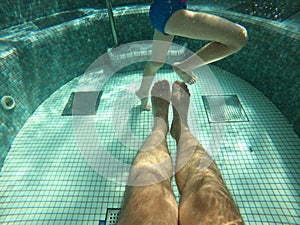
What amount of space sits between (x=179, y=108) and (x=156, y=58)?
57 centimetres

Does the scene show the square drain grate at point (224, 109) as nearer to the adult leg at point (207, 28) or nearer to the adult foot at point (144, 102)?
the adult foot at point (144, 102)

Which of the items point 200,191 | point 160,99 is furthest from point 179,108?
point 200,191

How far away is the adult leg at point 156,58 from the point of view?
1.78m

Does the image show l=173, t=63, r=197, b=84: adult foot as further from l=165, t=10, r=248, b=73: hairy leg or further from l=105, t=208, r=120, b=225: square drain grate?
l=105, t=208, r=120, b=225: square drain grate

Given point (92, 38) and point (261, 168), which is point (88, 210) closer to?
point (261, 168)

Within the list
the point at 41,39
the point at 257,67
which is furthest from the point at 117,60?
the point at 257,67

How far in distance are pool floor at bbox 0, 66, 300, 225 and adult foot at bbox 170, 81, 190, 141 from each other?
258 millimetres

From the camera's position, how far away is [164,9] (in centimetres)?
131

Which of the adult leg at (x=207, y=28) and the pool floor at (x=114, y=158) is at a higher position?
the adult leg at (x=207, y=28)

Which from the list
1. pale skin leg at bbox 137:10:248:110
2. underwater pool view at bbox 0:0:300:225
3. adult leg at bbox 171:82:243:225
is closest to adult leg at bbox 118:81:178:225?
adult leg at bbox 171:82:243:225

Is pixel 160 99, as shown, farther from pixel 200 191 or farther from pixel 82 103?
Answer: pixel 200 191

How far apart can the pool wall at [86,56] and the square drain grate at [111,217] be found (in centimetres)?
122

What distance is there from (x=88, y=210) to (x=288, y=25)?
9.33ft

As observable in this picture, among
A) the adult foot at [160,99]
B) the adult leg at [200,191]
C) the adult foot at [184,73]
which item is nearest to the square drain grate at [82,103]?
the adult foot at [160,99]
